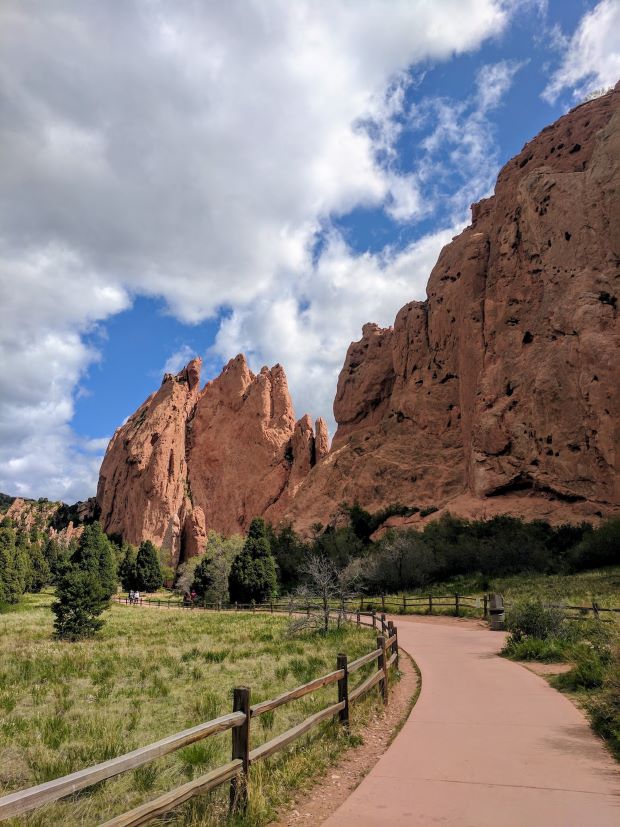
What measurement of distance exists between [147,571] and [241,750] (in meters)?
70.1

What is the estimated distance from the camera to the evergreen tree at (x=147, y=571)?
68875mm

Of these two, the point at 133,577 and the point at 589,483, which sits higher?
the point at 589,483

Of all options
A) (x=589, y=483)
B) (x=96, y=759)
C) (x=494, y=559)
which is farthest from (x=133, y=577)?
(x=96, y=759)

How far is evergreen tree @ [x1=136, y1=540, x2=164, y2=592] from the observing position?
226 feet

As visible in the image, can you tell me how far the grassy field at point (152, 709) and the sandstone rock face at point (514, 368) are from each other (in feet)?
109

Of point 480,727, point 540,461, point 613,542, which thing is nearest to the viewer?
point 480,727

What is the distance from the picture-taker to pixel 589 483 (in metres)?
42.8

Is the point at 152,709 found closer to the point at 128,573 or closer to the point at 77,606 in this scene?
the point at 77,606

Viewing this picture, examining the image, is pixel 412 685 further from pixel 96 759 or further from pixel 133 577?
pixel 133 577

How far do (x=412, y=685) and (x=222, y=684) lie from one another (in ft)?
13.3

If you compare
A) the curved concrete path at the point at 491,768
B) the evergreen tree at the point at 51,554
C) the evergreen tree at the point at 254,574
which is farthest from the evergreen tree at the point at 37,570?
the curved concrete path at the point at 491,768

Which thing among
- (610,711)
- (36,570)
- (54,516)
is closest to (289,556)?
(36,570)

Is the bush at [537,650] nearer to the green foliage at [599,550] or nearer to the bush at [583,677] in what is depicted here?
the bush at [583,677]

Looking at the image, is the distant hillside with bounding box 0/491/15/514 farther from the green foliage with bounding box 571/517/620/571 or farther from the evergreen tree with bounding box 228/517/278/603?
the green foliage with bounding box 571/517/620/571
